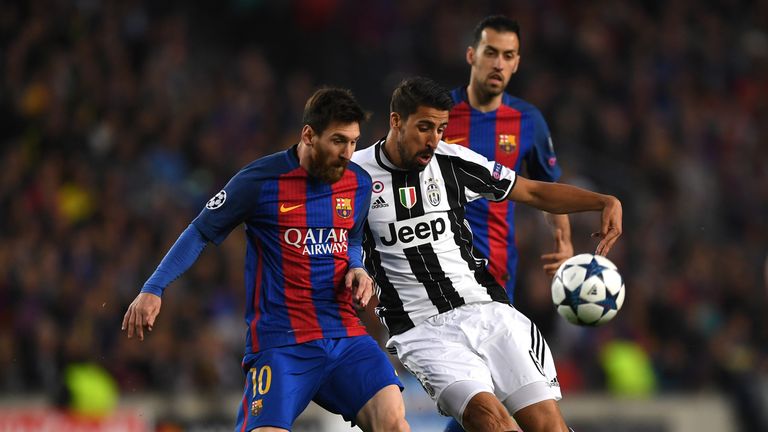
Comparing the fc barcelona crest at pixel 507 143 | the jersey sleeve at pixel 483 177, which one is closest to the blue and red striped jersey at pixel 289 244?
the jersey sleeve at pixel 483 177

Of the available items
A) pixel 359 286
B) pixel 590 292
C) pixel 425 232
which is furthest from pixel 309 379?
pixel 590 292

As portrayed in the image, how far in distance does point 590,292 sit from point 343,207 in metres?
1.37

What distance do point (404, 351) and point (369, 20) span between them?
10.1 metres

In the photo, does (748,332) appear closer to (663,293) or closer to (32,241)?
(663,293)

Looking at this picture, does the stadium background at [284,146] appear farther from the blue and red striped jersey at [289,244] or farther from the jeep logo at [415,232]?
the jeep logo at [415,232]

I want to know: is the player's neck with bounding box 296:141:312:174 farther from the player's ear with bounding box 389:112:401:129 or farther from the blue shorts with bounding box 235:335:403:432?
the blue shorts with bounding box 235:335:403:432

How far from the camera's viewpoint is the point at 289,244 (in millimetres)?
5957

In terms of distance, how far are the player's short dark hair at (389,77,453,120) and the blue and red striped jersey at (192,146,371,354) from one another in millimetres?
529

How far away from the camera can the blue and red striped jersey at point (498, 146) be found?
23.1 feet

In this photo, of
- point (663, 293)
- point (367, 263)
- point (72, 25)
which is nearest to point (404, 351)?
point (367, 263)

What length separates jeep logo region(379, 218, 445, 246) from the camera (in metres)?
6.23

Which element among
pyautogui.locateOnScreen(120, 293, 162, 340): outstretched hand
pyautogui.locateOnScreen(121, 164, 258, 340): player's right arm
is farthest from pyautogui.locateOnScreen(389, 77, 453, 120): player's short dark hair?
pyautogui.locateOnScreen(120, 293, 162, 340): outstretched hand

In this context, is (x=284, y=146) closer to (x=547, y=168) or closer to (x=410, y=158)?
(x=547, y=168)

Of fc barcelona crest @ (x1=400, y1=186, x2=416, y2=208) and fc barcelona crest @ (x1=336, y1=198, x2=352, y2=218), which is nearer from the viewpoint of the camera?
fc barcelona crest @ (x1=336, y1=198, x2=352, y2=218)
